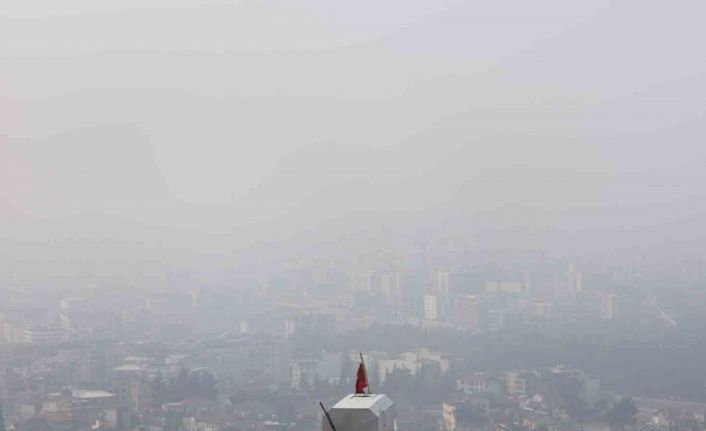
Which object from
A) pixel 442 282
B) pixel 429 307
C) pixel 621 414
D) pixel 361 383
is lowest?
pixel 621 414

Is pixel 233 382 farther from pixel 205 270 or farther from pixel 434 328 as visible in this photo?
pixel 205 270

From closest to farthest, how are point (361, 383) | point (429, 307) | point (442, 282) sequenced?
1. point (361, 383)
2. point (429, 307)
3. point (442, 282)

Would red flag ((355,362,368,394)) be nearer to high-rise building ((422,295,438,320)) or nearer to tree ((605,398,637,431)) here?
tree ((605,398,637,431))

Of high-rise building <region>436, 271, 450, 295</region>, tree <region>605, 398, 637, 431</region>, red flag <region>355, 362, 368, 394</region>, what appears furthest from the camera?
high-rise building <region>436, 271, 450, 295</region>

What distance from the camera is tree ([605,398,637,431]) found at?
1307cm

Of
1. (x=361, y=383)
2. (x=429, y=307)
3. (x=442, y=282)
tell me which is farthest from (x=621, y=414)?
(x=361, y=383)

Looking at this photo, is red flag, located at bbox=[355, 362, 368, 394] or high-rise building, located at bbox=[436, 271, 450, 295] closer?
red flag, located at bbox=[355, 362, 368, 394]

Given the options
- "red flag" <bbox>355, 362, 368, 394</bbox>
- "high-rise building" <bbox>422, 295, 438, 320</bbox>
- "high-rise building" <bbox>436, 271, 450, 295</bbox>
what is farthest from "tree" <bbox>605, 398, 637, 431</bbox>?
"red flag" <bbox>355, 362, 368, 394</bbox>

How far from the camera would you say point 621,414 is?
13398 mm

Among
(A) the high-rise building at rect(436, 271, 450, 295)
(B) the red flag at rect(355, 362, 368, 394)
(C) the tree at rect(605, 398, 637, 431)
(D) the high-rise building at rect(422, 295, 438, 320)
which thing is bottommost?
(C) the tree at rect(605, 398, 637, 431)

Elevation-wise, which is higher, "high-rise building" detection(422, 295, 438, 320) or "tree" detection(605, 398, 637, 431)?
"high-rise building" detection(422, 295, 438, 320)

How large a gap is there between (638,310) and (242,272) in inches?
268

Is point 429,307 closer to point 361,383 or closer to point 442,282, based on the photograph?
point 442,282

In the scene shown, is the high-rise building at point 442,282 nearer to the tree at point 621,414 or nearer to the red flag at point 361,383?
the tree at point 621,414
